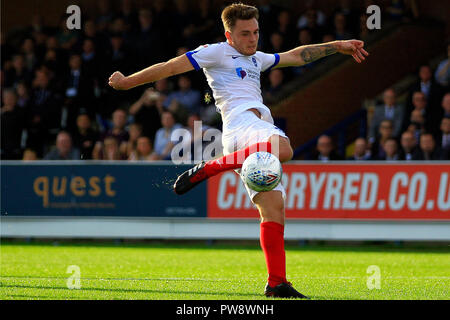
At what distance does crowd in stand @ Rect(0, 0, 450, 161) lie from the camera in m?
14.9

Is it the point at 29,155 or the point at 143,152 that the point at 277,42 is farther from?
the point at 29,155

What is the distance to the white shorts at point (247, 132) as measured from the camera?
678 cm

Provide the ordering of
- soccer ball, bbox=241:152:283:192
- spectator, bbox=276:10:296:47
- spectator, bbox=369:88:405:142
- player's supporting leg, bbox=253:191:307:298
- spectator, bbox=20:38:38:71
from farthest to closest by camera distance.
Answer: spectator, bbox=20:38:38:71 < spectator, bbox=276:10:296:47 < spectator, bbox=369:88:405:142 < player's supporting leg, bbox=253:191:307:298 < soccer ball, bbox=241:152:283:192

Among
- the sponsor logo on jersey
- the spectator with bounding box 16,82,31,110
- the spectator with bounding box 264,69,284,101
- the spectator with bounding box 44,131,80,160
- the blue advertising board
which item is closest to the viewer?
the sponsor logo on jersey

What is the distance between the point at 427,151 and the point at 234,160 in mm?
7607

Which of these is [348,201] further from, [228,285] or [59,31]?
[59,31]

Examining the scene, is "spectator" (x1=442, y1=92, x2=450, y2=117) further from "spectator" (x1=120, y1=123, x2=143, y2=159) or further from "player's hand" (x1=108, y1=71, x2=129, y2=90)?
"player's hand" (x1=108, y1=71, x2=129, y2=90)

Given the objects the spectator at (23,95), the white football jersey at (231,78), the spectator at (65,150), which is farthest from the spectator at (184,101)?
the white football jersey at (231,78)

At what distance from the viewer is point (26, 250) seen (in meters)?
12.9

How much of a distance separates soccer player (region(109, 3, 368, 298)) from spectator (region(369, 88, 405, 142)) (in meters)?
8.08

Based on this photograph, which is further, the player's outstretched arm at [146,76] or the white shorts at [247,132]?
the white shorts at [247,132]

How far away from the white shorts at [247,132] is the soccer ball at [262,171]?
19 centimetres

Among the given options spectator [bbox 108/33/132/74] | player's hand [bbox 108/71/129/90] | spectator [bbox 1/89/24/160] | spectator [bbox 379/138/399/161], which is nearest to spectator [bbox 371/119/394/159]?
spectator [bbox 379/138/399/161]

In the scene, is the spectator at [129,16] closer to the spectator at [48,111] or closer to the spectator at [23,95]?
the spectator at [48,111]
